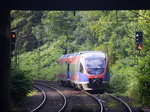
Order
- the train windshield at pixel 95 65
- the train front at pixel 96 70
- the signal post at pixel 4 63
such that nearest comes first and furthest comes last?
the signal post at pixel 4 63
the train front at pixel 96 70
the train windshield at pixel 95 65

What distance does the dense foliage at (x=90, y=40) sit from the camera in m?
28.4

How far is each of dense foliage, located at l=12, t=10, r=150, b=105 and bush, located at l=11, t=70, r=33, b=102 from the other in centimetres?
376

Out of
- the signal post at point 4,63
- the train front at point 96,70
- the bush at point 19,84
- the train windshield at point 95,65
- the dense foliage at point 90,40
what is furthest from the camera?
the dense foliage at point 90,40

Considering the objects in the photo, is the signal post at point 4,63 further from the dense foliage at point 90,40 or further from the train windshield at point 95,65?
the train windshield at point 95,65

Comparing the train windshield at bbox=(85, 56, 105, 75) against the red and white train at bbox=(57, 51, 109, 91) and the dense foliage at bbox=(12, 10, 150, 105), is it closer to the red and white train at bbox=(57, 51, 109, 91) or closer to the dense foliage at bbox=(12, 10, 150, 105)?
the red and white train at bbox=(57, 51, 109, 91)

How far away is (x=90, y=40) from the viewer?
53.6 metres

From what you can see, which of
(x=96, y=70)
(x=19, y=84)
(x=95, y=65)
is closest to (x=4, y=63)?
(x=19, y=84)

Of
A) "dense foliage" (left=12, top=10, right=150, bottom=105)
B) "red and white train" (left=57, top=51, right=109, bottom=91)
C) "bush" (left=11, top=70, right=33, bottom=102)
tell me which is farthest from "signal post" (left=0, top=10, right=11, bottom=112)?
"red and white train" (left=57, top=51, right=109, bottom=91)

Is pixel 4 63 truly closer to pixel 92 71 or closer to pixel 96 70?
→ pixel 92 71

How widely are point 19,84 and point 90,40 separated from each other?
1291 inches

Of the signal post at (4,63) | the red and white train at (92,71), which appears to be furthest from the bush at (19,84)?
the red and white train at (92,71)

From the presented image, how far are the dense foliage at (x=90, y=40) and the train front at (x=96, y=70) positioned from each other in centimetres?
188
